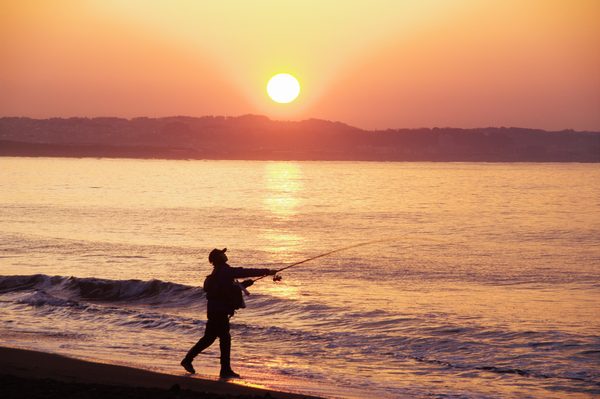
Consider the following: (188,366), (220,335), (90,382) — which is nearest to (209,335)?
(220,335)

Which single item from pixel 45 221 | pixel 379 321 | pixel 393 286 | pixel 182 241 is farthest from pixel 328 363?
pixel 45 221

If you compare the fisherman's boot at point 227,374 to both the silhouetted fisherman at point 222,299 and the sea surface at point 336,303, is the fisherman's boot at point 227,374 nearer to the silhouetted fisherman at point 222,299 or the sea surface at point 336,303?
the silhouetted fisherman at point 222,299

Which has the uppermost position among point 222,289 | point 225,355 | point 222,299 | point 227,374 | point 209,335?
point 222,289

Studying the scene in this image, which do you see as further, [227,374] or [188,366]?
[188,366]

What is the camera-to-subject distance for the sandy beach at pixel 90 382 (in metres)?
9.69

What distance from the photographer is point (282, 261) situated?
30.1 metres

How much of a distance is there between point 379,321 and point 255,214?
37374mm

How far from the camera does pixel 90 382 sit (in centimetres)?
1084

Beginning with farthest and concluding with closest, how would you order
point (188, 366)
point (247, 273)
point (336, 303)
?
point (336, 303)
point (188, 366)
point (247, 273)

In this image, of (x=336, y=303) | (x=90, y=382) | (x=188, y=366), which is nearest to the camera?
(x=90, y=382)

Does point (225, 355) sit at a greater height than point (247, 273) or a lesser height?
lesser

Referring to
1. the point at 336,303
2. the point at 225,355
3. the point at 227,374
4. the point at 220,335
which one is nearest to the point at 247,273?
the point at 220,335

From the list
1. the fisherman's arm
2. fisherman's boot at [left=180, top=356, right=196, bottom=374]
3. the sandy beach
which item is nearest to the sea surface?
fisherman's boot at [left=180, top=356, right=196, bottom=374]

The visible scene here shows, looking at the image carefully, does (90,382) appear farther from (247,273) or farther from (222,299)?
(247,273)
